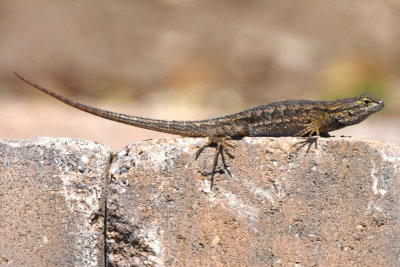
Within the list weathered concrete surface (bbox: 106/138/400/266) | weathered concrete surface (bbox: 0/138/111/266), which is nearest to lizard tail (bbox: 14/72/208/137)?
weathered concrete surface (bbox: 0/138/111/266)

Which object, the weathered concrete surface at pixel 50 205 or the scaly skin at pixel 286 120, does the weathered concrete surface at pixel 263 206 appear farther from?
the scaly skin at pixel 286 120

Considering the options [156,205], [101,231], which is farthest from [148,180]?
[101,231]

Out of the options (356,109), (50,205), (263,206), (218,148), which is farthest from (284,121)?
(50,205)

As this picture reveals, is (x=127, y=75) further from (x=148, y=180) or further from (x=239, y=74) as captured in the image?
(x=148, y=180)

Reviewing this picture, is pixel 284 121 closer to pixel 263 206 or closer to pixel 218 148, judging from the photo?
pixel 218 148

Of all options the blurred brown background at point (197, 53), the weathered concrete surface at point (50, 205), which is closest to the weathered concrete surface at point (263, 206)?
the weathered concrete surface at point (50, 205)
